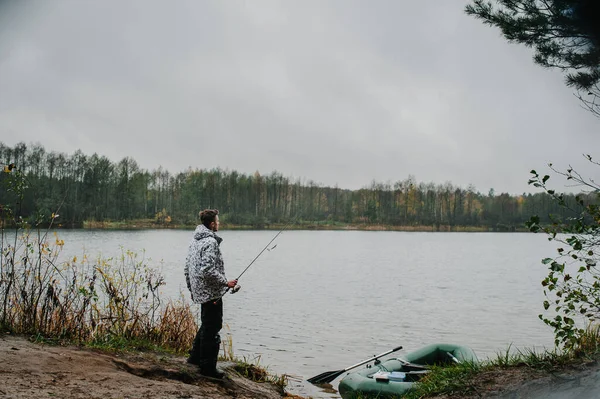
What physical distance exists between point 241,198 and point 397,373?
69.5 m

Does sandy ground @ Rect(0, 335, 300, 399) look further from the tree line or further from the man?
the tree line

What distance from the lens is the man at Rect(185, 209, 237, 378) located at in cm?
562

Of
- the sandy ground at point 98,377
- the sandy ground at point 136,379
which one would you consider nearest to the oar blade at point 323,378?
the sandy ground at point 98,377

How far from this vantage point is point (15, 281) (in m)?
6.82

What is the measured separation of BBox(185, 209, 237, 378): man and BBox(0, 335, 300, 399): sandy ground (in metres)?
0.30

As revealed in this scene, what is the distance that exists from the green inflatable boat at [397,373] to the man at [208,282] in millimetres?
1942

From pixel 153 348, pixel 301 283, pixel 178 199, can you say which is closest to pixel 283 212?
pixel 178 199

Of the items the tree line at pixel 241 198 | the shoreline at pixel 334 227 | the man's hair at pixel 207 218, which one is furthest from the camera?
the shoreline at pixel 334 227

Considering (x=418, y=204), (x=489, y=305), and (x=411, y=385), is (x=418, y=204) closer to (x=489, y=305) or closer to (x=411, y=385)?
(x=489, y=305)

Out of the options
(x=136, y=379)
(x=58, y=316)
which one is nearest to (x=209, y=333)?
(x=136, y=379)

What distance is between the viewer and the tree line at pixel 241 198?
51844 mm

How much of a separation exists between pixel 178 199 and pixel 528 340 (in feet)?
198

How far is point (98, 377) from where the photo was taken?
5.04 m

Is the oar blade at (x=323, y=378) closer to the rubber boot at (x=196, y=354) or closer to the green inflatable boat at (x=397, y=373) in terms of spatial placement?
the green inflatable boat at (x=397, y=373)
